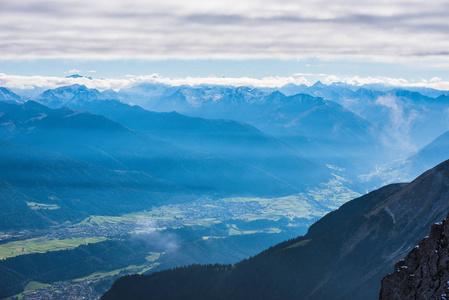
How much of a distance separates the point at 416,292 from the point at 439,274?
3.05m

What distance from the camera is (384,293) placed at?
54.8 metres

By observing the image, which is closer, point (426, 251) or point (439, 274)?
point (439, 274)

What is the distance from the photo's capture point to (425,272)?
5012 cm

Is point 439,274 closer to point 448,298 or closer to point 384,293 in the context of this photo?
point 448,298

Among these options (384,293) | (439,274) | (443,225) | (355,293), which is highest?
(443,225)

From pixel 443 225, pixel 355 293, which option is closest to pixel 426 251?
pixel 443 225

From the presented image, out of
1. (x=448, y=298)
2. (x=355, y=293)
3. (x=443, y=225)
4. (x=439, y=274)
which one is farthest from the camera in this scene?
(x=355, y=293)

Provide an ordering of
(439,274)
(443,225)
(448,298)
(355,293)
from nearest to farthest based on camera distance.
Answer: (448,298) < (439,274) < (443,225) < (355,293)

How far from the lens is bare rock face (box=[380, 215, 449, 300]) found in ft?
157

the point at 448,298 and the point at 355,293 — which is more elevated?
the point at 448,298

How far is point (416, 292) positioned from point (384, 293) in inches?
211

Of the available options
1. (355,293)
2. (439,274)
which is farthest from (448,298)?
(355,293)

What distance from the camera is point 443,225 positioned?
5175 cm

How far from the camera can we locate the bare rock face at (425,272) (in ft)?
157
